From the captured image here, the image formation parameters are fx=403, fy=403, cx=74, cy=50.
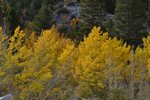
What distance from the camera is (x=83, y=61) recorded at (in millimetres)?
28391

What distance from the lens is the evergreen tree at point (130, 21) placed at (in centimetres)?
4944

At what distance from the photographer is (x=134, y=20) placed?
5078cm

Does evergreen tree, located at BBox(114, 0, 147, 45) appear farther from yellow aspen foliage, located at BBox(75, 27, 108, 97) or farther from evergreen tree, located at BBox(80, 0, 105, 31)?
yellow aspen foliage, located at BBox(75, 27, 108, 97)

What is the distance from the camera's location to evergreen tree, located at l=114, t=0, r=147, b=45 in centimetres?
4944

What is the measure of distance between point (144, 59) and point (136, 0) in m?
21.2

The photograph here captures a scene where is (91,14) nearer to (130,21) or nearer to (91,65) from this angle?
(130,21)

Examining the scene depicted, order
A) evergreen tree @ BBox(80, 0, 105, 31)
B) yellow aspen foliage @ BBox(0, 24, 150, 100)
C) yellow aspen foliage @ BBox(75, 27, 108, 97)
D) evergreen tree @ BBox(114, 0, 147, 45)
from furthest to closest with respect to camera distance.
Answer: evergreen tree @ BBox(80, 0, 105, 31), evergreen tree @ BBox(114, 0, 147, 45), yellow aspen foliage @ BBox(75, 27, 108, 97), yellow aspen foliage @ BBox(0, 24, 150, 100)

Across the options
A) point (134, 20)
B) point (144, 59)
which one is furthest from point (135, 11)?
point (144, 59)

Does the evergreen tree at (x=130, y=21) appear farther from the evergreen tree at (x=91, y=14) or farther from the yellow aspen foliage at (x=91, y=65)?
the yellow aspen foliage at (x=91, y=65)

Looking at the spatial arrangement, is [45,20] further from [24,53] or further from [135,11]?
[24,53]

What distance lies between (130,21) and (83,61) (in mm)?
23200

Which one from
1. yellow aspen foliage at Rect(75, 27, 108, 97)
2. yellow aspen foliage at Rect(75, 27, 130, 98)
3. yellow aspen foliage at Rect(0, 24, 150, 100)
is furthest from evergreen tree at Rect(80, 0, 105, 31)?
yellow aspen foliage at Rect(75, 27, 108, 97)

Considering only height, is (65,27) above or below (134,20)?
below

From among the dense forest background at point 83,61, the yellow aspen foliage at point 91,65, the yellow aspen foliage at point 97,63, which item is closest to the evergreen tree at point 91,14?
the dense forest background at point 83,61
